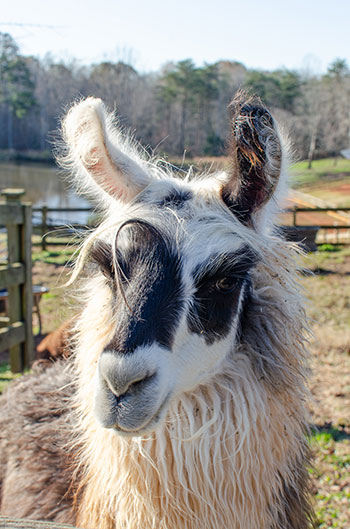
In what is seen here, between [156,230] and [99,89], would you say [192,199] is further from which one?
[99,89]

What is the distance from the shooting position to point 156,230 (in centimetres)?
200

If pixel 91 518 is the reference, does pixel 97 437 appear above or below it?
above

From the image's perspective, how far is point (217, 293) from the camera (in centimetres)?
200

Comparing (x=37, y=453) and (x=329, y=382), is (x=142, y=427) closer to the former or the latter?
(x=37, y=453)

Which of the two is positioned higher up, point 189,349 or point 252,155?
point 252,155

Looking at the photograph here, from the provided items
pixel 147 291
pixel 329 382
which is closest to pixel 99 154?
pixel 147 291

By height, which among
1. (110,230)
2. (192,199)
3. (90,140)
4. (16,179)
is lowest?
(16,179)

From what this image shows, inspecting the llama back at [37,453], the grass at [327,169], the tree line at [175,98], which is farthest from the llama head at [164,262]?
the grass at [327,169]

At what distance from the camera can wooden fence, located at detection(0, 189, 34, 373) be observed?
6742mm

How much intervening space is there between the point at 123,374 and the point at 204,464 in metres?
0.76

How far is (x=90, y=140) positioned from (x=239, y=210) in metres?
0.83

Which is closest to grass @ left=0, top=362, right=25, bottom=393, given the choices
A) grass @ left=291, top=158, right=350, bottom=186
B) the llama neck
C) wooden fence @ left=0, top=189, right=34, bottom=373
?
wooden fence @ left=0, top=189, right=34, bottom=373

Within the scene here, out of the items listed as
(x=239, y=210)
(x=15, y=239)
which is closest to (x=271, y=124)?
(x=239, y=210)

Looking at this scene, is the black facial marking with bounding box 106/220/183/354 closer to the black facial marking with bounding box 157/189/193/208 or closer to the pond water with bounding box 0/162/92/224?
the black facial marking with bounding box 157/189/193/208
